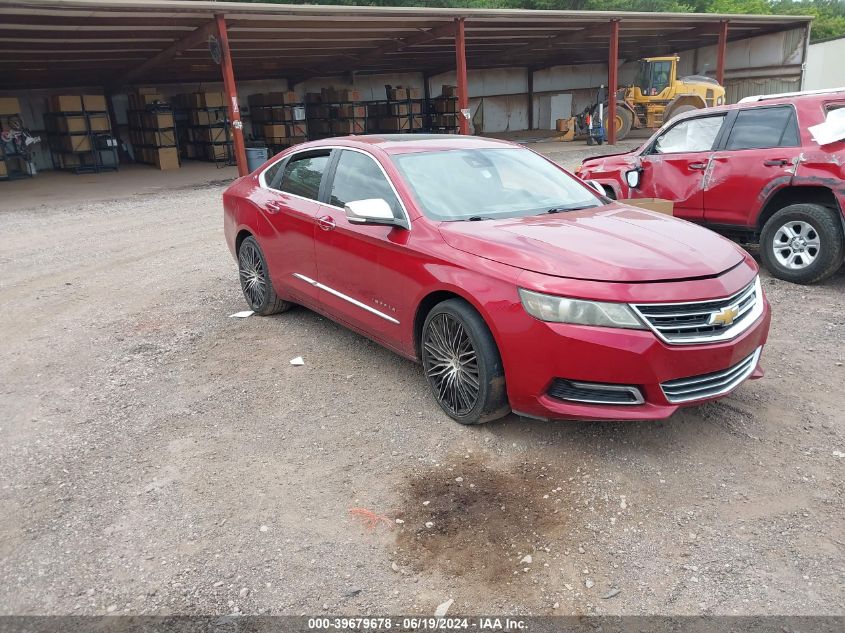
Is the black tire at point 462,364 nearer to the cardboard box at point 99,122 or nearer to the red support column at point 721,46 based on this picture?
the cardboard box at point 99,122

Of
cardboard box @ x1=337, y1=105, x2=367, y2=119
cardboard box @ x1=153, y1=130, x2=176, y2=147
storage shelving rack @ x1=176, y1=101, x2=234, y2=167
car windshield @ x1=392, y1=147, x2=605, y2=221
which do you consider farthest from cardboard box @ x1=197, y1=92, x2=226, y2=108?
car windshield @ x1=392, y1=147, x2=605, y2=221

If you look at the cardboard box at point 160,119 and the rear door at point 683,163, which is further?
the cardboard box at point 160,119

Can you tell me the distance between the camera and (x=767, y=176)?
6.59m

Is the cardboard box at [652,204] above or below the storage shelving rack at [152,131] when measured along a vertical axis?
below

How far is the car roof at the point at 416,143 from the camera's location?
4820mm

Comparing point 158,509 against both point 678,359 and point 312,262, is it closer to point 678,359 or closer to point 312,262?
point 312,262

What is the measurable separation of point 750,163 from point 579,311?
14.8 ft

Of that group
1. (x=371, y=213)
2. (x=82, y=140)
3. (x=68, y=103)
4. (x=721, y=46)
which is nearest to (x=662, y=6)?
(x=721, y=46)

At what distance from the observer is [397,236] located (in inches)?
167

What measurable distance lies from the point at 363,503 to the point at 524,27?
22284 millimetres

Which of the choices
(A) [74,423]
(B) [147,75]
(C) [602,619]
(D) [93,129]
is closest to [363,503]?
(C) [602,619]

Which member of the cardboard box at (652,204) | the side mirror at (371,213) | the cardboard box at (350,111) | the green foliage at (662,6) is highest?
the green foliage at (662,6)

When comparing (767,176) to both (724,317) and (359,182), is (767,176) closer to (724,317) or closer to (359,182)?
(724,317)

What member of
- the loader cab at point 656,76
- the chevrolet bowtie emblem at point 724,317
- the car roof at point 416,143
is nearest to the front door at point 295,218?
the car roof at point 416,143
